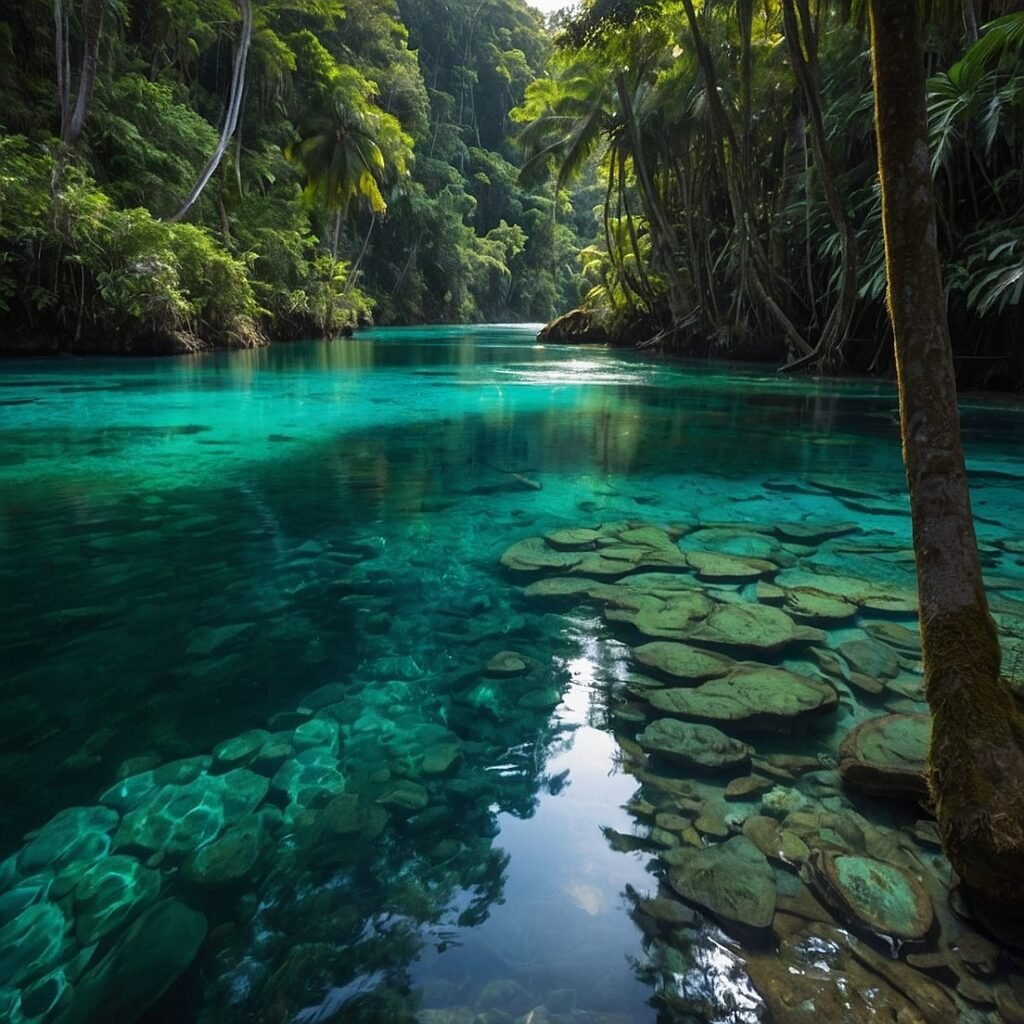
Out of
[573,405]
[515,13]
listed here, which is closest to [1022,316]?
[573,405]

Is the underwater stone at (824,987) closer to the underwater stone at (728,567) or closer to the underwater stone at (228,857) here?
the underwater stone at (228,857)

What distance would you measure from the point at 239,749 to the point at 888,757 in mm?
2230

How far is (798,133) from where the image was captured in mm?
17578

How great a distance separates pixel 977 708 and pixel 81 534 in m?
5.02

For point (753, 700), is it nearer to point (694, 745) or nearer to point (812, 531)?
point (694, 745)

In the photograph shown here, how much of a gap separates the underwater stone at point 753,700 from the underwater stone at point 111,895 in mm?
1840

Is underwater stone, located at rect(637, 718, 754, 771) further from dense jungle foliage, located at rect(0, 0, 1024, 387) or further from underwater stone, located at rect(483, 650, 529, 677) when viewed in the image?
dense jungle foliage, located at rect(0, 0, 1024, 387)

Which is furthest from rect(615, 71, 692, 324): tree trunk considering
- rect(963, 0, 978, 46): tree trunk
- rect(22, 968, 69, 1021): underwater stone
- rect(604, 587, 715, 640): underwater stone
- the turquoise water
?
rect(22, 968, 69, 1021): underwater stone

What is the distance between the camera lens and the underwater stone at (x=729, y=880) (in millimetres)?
1789

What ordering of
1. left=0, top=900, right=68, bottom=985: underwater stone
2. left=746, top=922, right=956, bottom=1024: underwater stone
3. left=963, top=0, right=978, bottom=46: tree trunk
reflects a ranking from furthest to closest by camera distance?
left=963, top=0, right=978, bottom=46: tree trunk, left=0, top=900, right=68, bottom=985: underwater stone, left=746, top=922, right=956, bottom=1024: underwater stone

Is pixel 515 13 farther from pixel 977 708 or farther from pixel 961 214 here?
pixel 977 708

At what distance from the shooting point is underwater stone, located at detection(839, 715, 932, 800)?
2189mm

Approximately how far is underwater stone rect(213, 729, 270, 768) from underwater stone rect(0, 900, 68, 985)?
25.8 inches

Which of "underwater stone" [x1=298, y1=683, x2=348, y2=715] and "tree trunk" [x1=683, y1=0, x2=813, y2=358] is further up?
"tree trunk" [x1=683, y1=0, x2=813, y2=358]
